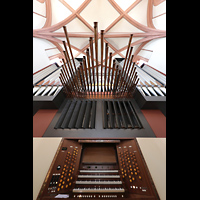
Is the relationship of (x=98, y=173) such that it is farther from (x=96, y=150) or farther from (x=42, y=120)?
(x=42, y=120)

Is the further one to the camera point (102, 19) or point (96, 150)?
point (102, 19)

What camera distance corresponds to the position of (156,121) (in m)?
2.79

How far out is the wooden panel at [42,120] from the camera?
248 centimetres

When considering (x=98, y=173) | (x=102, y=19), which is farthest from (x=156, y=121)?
(x=102, y=19)

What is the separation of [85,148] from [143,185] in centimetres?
122

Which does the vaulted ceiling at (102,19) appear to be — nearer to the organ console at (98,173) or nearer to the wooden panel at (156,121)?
the wooden panel at (156,121)

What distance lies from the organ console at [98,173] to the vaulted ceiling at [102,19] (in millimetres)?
10932

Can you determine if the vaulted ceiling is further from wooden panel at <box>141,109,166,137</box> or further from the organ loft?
wooden panel at <box>141,109,166,137</box>

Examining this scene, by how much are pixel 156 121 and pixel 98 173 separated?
1973 mm

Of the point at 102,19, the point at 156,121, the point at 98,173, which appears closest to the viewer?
the point at 98,173

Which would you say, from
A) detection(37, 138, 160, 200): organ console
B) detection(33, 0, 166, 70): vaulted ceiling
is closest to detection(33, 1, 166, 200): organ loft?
detection(37, 138, 160, 200): organ console

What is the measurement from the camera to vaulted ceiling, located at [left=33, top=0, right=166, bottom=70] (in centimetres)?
930

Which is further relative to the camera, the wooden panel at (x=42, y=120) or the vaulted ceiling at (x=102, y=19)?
the vaulted ceiling at (x=102, y=19)

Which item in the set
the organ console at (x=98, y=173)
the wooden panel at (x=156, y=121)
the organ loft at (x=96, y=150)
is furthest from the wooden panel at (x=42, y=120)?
the wooden panel at (x=156, y=121)
